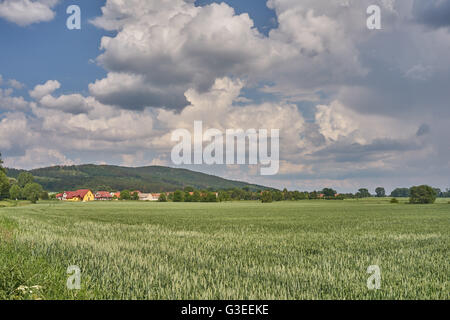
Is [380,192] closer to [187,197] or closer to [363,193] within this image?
[363,193]

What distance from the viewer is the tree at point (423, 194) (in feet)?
380

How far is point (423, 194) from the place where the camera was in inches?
4567

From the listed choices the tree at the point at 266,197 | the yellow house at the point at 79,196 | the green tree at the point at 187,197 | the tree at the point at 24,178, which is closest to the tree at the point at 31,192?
the tree at the point at 24,178

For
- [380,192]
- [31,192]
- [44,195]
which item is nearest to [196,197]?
[44,195]

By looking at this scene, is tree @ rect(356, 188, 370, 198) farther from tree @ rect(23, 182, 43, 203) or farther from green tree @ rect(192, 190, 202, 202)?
tree @ rect(23, 182, 43, 203)

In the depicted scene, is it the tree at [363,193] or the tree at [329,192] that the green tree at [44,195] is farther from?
the tree at [363,193]

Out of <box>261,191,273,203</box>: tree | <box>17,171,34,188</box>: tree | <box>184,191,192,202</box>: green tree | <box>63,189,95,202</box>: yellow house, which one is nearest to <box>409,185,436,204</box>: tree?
<box>261,191,273,203</box>: tree

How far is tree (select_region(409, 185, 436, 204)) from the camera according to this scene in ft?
380
